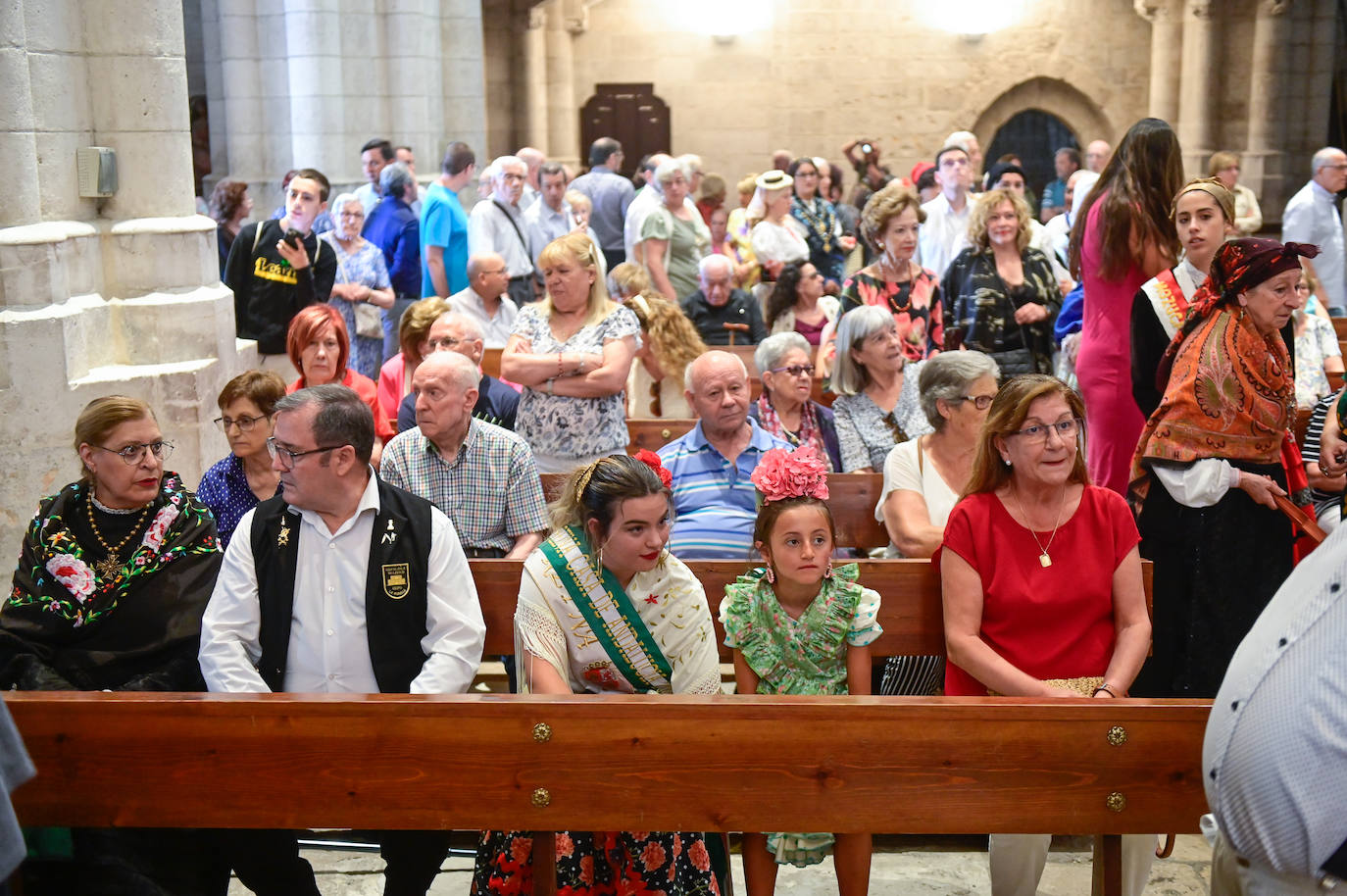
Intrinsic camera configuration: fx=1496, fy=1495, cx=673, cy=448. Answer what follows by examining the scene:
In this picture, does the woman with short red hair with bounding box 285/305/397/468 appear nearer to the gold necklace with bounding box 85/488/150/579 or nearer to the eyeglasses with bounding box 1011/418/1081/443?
the gold necklace with bounding box 85/488/150/579

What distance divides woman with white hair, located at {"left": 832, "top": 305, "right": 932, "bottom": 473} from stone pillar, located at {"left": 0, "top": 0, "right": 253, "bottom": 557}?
2.65 metres

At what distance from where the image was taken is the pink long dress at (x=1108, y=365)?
213 inches

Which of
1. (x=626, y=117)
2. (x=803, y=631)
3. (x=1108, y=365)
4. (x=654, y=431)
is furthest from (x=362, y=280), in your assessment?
(x=626, y=117)

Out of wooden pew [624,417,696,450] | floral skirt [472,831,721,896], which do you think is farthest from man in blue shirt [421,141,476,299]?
floral skirt [472,831,721,896]

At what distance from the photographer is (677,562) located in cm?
379

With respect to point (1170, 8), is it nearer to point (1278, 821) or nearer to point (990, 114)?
point (990, 114)

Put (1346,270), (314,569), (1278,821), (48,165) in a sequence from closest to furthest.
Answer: (1278,821)
(314,569)
(48,165)
(1346,270)

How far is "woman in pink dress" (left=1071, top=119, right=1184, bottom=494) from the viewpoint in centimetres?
519

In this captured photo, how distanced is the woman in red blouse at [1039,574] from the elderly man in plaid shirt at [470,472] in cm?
152

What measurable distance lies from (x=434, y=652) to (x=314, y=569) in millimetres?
365

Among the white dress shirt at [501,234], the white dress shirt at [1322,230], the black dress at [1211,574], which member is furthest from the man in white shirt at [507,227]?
the black dress at [1211,574]

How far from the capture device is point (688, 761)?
127 inches

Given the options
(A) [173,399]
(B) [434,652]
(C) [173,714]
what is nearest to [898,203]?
(A) [173,399]

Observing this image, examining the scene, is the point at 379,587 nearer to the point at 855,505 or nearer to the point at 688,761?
the point at 688,761
